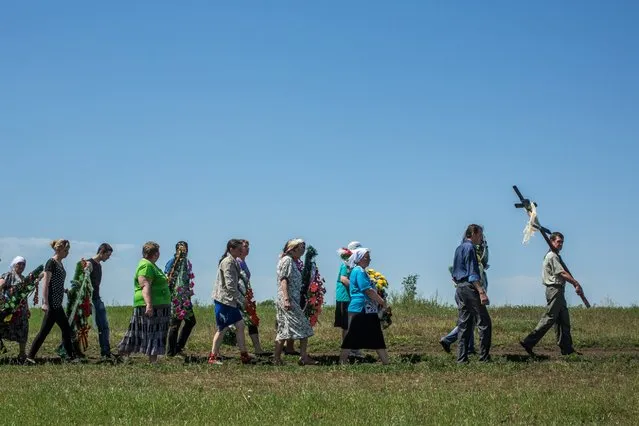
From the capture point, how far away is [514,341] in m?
20.5

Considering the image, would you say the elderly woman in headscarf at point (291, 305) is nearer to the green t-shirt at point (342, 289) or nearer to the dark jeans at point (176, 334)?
the green t-shirt at point (342, 289)

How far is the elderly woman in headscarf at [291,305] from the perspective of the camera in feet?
56.5

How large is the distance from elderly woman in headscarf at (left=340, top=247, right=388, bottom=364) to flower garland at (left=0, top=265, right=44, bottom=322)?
554cm

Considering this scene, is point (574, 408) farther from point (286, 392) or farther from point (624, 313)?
point (624, 313)

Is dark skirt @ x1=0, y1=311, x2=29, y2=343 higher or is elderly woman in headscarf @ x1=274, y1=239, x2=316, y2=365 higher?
elderly woman in headscarf @ x1=274, y1=239, x2=316, y2=365

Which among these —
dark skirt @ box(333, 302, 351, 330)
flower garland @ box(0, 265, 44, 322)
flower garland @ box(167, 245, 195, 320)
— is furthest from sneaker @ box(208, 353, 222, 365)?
flower garland @ box(0, 265, 44, 322)

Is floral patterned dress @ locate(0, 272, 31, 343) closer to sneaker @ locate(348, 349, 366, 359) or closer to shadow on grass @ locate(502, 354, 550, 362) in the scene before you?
sneaker @ locate(348, 349, 366, 359)

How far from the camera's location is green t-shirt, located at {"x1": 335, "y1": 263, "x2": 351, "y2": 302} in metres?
18.0

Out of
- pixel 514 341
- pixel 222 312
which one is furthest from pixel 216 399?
pixel 514 341

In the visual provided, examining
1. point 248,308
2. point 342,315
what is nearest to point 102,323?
point 248,308

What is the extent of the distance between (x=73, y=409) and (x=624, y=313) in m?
16.9

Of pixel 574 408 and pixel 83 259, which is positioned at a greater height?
pixel 83 259

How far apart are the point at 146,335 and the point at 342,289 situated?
3262 millimetres

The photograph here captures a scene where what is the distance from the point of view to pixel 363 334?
16516 millimetres
